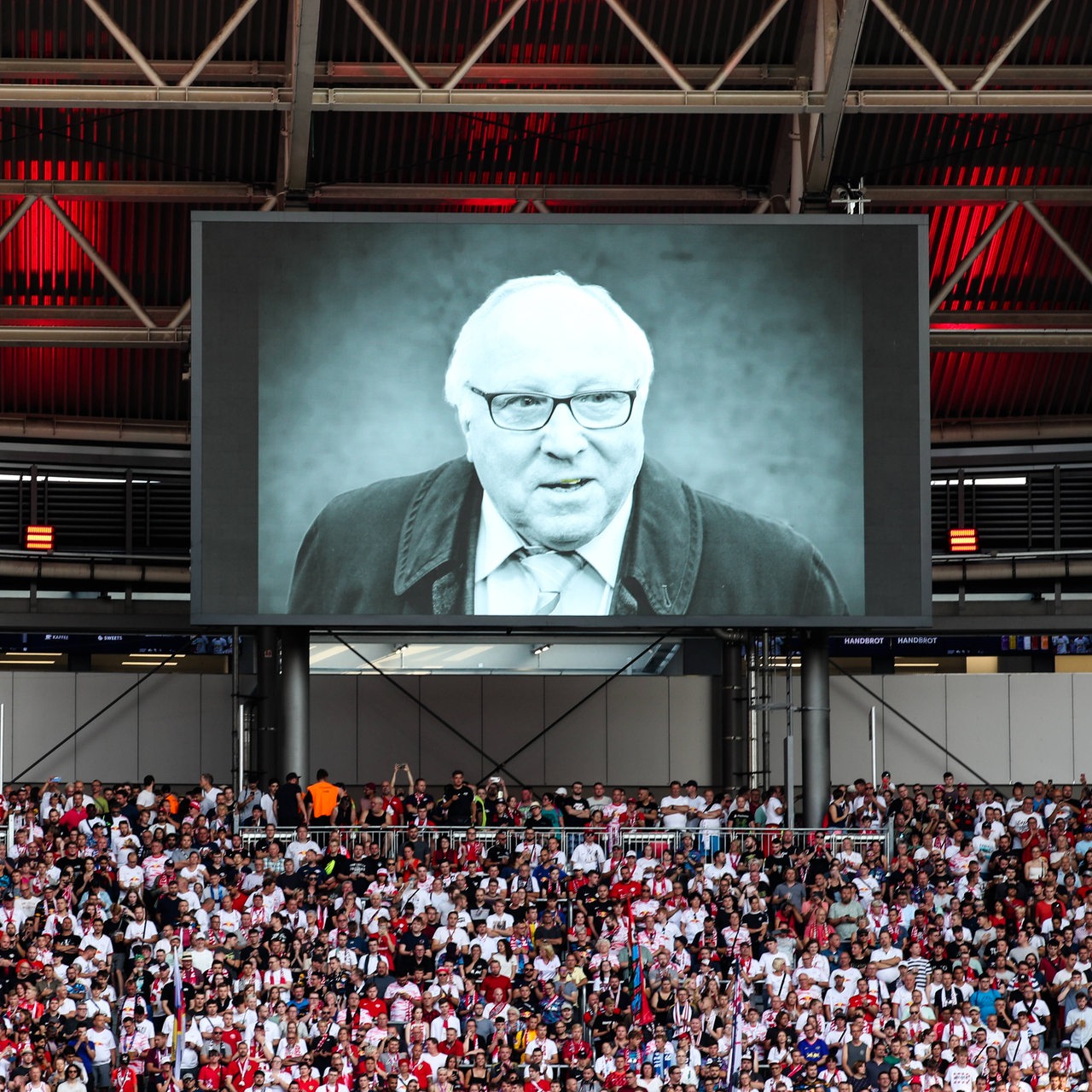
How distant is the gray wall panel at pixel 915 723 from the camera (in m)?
33.0

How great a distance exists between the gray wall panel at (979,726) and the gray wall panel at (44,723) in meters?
14.2

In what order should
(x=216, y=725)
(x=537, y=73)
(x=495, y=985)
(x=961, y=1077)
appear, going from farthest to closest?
1. (x=216, y=725)
2. (x=537, y=73)
3. (x=495, y=985)
4. (x=961, y=1077)

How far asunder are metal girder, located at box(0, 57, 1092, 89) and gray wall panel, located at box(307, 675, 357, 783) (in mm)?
10291

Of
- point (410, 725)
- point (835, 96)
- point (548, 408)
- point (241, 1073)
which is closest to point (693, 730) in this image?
point (410, 725)

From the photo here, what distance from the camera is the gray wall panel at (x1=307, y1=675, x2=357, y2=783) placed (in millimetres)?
32031

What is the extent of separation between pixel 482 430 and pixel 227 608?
3998 mm

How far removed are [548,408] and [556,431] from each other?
32cm

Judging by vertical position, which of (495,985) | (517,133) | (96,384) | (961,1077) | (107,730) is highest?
(517,133)

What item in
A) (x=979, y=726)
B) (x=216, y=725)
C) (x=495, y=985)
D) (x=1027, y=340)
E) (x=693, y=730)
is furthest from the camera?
(x=979, y=726)

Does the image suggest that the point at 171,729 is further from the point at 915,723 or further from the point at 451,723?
the point at 915,723

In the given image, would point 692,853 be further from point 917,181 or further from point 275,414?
point 917,181

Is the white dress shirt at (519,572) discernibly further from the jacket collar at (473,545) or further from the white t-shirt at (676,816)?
the white t-shirt at (676,816)

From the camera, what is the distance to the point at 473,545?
996 inches

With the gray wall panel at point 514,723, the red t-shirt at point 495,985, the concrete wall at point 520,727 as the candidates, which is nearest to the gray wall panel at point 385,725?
the concrete wall at point 520,727
